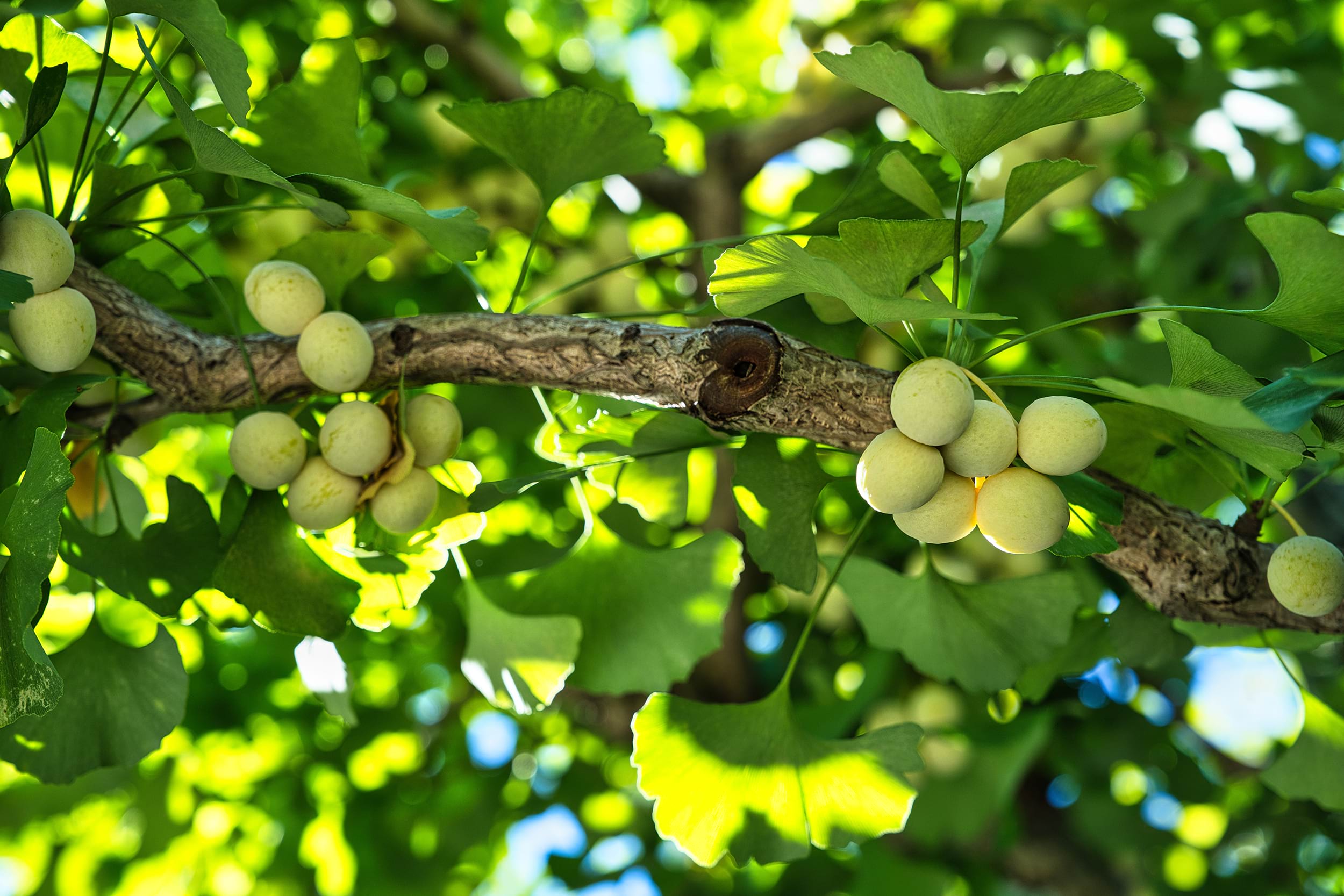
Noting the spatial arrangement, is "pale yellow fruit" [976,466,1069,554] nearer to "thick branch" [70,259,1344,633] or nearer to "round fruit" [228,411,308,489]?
"thick branch" [70,259,1344,633]

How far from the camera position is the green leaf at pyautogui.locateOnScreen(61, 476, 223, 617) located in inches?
31.0

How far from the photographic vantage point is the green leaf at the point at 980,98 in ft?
1.98

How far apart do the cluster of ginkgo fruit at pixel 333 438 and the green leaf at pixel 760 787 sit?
30cm

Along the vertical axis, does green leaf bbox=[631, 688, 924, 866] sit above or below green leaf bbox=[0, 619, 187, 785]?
below

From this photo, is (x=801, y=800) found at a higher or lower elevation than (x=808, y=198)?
lower

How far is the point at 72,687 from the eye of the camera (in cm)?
84

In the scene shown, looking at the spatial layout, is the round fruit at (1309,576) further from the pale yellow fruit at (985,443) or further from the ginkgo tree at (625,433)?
the pale yellow fruit at (985,443)

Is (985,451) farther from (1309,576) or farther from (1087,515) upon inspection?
(1309,576)

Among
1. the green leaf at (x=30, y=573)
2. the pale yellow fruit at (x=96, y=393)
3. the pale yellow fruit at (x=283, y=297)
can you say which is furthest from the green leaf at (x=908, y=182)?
the pale yellow fruit at (x=96, y=393)

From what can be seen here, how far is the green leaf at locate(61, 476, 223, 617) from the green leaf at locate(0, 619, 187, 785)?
0.10 m

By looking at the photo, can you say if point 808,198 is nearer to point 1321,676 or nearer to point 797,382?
point 797,382

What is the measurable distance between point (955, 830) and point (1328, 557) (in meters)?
1.01

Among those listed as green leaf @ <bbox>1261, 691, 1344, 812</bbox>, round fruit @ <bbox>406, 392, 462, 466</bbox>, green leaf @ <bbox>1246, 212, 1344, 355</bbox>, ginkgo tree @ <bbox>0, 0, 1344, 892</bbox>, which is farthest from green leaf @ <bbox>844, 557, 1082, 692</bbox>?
round fruit @ <bbox>406, 392, 462, 466</bbox>

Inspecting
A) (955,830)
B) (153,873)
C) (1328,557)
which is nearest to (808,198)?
(1328,557)
